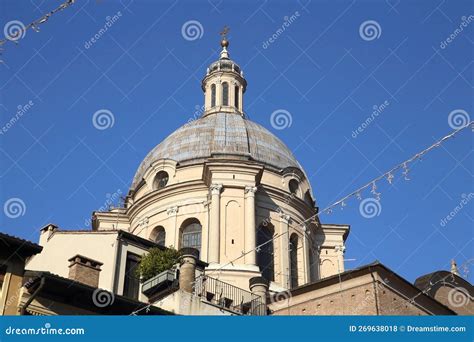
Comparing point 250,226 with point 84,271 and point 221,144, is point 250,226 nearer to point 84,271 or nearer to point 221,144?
point 221,144

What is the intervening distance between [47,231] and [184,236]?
13290 millimetres

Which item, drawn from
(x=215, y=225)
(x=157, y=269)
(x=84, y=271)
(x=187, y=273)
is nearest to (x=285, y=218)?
(x=215, y=225)

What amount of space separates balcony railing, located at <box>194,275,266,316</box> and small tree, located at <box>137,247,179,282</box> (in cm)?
139

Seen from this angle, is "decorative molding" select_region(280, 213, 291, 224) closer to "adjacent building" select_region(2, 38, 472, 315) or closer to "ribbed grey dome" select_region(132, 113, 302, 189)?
"adjacent building" select_region(2, 38, 472, 315)

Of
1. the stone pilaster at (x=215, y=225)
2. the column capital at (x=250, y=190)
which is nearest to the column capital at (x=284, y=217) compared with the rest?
the column capital at (x=250, y=190)

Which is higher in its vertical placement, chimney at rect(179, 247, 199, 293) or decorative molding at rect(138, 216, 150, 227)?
decorative molding at rect(138, 216, 150, 227)

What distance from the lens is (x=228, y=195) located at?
46.0 m

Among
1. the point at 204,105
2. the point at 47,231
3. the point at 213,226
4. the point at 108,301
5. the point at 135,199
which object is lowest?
the point at 108,301

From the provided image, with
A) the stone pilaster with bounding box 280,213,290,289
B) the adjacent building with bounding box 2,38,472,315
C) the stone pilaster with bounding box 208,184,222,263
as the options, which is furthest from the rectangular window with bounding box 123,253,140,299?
Result: the stone pilaster with bounding box 280,213,290,289

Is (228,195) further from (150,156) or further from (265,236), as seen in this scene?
(150,156)

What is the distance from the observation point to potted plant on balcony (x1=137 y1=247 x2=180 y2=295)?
29.4 m

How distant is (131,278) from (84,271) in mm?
4015

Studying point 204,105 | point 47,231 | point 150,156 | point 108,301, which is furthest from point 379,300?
point 204,105

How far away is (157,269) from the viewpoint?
1209 inches
